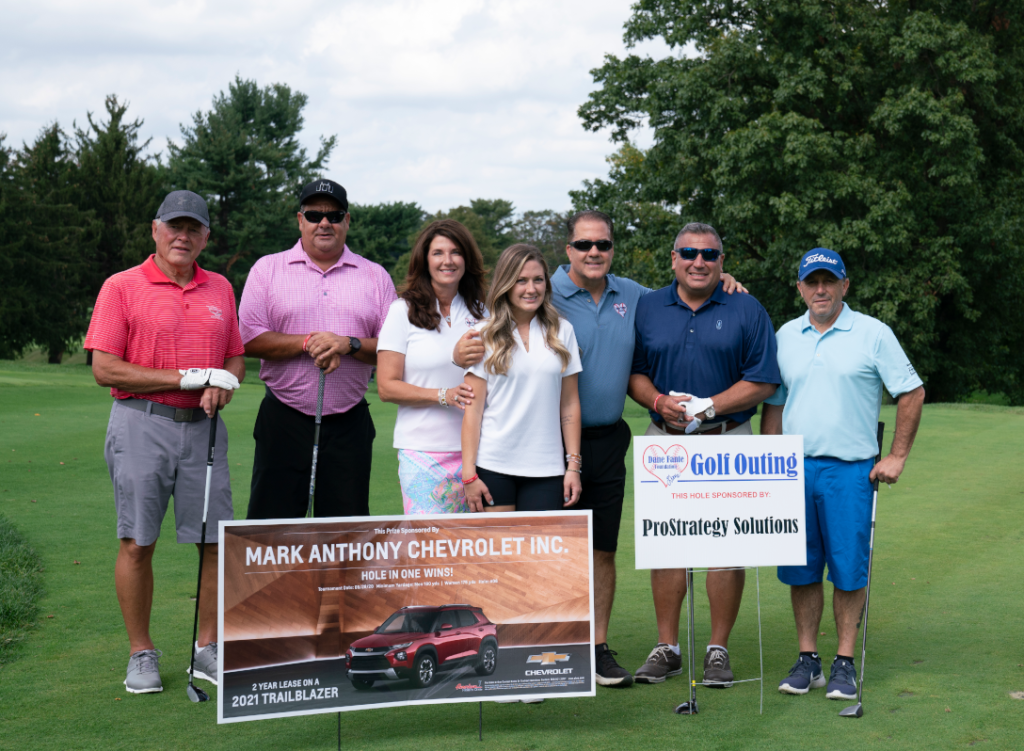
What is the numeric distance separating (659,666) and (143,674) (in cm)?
240

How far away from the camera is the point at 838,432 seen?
15.0 feet

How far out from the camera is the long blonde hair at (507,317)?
419cm

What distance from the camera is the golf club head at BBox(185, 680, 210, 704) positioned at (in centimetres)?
424

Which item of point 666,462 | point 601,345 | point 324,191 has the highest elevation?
point 324,191

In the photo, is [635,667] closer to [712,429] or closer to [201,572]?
[712,429]

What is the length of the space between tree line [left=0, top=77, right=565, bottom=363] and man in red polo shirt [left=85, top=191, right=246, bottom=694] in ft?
125

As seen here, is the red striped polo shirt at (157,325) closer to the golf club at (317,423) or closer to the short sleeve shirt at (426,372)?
the golf club at (317,423)

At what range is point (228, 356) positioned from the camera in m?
4.85

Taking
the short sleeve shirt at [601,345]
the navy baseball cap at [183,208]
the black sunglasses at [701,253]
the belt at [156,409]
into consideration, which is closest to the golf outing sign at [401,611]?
the short sleeve shirt at [601,345]

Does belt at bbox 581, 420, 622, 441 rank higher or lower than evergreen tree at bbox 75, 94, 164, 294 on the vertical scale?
lower

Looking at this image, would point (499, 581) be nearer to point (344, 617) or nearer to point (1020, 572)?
point (344, 617)

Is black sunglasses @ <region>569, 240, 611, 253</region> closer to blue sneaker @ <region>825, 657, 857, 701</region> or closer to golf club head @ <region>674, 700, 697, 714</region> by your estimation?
golf club head @ <region>674, 700, 697, 714</region>

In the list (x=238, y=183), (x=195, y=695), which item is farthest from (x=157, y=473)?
(x=238, y=183)

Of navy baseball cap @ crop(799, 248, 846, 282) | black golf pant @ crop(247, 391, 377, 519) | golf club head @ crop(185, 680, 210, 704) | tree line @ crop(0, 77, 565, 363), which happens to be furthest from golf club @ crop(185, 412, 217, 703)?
tree line @ crop(0, 77, 565, 363)
